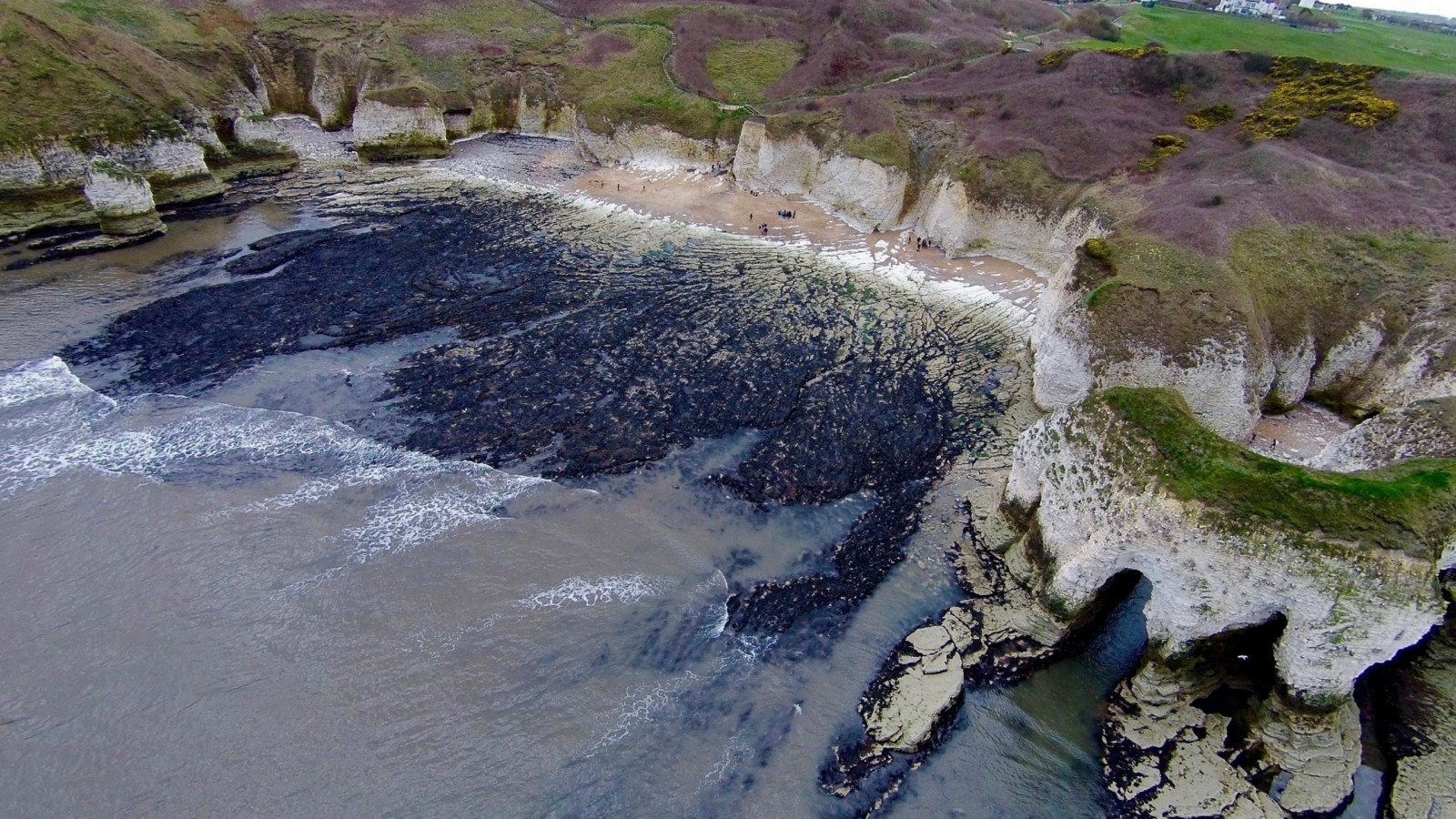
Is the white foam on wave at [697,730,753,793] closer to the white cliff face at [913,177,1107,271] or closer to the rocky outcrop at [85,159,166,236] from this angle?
the white cliff face at [913,177,1107,271]

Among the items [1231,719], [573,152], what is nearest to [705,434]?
[1231,719]

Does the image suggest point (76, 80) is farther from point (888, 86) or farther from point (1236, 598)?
point (1236, 598)

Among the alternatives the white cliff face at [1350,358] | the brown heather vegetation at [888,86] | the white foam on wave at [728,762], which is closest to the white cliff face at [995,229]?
the brown heather vegetation at [888,86]

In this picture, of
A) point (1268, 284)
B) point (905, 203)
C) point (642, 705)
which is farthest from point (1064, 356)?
point (642, 705)

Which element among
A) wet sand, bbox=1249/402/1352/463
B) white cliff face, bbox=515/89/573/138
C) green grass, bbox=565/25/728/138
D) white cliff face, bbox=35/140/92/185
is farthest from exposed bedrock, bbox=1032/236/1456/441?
white cliff face, bbox=35/140/92/185

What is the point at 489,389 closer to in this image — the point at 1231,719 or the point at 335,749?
the point at 335,749

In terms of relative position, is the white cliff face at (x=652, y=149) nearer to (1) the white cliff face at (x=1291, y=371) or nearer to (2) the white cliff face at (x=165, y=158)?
(2) the white cliff face at (x=165, y=158)

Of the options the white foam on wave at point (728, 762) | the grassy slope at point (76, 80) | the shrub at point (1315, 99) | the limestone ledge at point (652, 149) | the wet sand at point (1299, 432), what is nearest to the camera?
the white foam on wave at point (728, 762)
